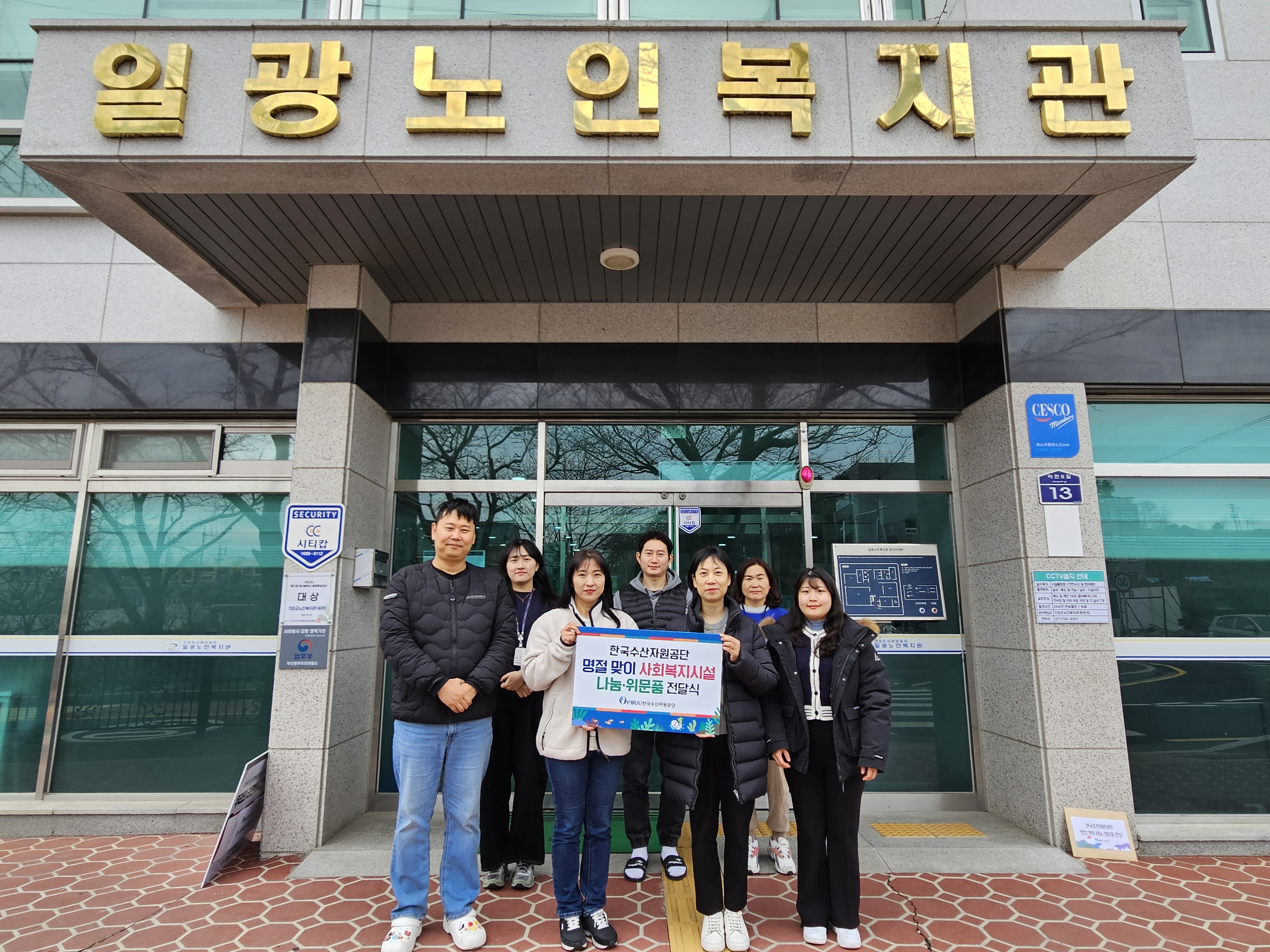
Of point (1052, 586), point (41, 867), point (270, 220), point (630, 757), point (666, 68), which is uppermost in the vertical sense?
point (666, 68)

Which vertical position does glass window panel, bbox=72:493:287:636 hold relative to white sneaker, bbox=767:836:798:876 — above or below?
above

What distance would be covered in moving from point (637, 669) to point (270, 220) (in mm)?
3586

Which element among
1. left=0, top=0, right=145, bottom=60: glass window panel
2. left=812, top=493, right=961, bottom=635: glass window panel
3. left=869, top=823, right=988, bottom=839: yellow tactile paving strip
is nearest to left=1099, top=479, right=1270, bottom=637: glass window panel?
left=812, top=493, right=961, bottom=635: glass window panel

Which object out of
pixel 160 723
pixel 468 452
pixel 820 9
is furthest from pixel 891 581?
pixel 160 723

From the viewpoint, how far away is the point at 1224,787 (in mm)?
4852

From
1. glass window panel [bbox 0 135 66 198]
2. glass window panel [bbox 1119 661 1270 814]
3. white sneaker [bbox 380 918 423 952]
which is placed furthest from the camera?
glass window panel [bbox 0 135 66 198]

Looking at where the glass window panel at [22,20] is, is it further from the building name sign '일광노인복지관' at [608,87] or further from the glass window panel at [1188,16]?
the glass window panel at [1188,16]

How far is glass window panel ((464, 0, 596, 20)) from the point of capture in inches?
193

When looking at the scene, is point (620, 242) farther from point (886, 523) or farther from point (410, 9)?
point (886, 523)

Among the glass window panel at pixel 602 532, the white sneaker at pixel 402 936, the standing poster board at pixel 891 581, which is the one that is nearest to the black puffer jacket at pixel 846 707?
the white sneaker at pixel 402 936

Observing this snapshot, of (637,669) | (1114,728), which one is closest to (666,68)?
(637,669)

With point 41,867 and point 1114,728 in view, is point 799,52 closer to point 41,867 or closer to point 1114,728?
point 1114,728

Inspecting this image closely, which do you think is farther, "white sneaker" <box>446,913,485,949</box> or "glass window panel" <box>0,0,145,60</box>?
"glass window panel" <box>0,0,145,60</box>

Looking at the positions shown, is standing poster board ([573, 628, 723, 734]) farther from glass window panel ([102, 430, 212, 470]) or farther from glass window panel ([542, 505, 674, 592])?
glass window panel ([102, 430, 212, 470])
